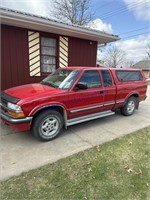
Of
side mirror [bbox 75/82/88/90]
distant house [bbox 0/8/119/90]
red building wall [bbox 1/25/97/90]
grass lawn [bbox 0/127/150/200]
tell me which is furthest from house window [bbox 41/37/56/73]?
grass lawn [bbox 0/127/150/200]

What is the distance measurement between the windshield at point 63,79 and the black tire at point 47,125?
772mm

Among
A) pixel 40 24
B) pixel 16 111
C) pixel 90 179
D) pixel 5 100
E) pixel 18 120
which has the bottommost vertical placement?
pixel 90 179

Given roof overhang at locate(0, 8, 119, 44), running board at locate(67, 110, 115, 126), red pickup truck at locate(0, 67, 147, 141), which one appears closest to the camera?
red pickup truck at locate(0, 67, 147, 141)

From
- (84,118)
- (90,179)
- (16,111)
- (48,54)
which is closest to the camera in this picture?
(90,179)

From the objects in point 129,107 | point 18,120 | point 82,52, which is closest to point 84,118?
point 18,120

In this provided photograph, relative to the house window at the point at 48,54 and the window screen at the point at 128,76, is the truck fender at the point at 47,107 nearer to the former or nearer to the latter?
the window screen at the point at 128,76

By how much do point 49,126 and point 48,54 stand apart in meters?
4.56

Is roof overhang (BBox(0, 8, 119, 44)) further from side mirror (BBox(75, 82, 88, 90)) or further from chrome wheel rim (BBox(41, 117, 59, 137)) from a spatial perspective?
chrome wheel rim (BBox(41, 117, 59, 137))

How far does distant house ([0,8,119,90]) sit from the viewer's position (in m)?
6.03

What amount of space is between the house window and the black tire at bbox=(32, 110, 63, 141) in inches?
159

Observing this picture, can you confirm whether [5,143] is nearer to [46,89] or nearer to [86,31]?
[46,89]

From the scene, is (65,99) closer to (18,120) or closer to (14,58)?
(18,120)

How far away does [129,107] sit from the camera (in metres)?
6.10

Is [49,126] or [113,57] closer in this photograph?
[49,126]
